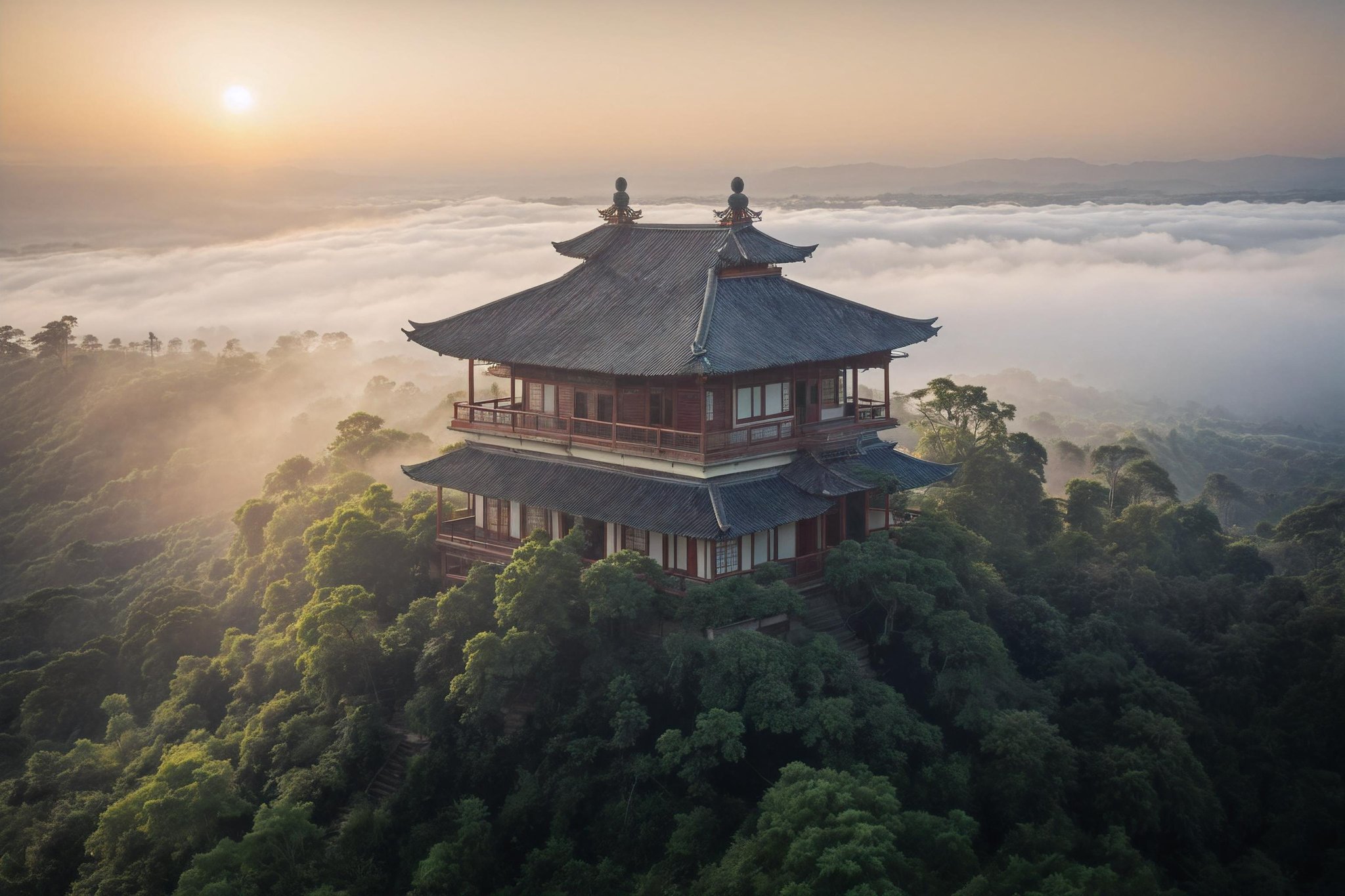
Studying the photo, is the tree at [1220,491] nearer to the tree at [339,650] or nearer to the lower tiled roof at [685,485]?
the lower tiled roof at [685,485]

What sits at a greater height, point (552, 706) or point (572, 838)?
point (552, 706)

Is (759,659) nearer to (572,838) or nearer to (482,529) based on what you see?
(572,838)

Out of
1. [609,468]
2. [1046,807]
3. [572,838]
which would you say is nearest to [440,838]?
[572,838]

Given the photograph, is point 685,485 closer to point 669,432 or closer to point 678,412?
point 669,432

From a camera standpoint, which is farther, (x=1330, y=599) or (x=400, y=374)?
(x=400, y=374)

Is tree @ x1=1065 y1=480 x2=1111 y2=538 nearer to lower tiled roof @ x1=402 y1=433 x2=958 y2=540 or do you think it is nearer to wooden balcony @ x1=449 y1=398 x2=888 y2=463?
lower tiled roof @ x1=402 y1=433 x2=958 y2=540

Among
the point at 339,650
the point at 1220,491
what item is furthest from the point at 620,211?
the point at 1220,491
